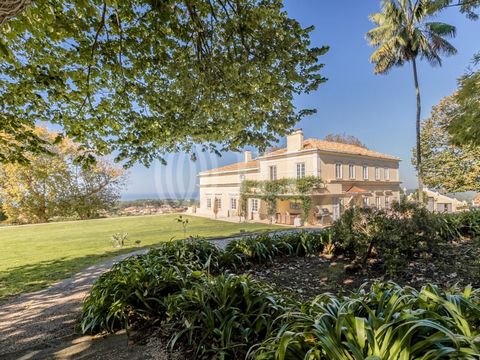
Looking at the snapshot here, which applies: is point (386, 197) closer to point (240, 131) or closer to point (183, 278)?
point (240, 131)

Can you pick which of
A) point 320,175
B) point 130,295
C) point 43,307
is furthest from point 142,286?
point 320,175

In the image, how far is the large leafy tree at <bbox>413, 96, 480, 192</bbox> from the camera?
1970 cm

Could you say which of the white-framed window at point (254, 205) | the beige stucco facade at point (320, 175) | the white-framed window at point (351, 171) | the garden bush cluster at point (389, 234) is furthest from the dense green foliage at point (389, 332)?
the white-framed window at point (254, 205)

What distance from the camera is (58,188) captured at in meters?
21.2

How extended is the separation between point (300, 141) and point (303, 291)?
17832 millimetres

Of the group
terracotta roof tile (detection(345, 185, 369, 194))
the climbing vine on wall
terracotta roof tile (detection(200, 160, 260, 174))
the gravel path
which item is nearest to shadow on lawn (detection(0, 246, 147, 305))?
the gravel path

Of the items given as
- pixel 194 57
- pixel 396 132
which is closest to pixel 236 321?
pixel 194 57

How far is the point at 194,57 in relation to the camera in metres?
4.70

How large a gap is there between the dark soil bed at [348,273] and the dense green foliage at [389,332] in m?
1.78

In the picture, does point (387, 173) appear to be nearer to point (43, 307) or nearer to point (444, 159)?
point (444, 159)

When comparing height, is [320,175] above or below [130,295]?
above

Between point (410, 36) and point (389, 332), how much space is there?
19.1 meters

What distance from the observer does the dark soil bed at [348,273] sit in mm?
4059

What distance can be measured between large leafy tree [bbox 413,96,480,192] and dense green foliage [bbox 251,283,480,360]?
23259 millimetres
